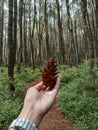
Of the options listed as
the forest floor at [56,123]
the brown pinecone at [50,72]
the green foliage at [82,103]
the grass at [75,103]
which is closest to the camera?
the brown pinecone at [50,72]

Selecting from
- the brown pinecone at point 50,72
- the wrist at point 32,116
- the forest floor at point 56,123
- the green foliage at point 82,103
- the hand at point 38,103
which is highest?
the brown pinecone at point 50,72

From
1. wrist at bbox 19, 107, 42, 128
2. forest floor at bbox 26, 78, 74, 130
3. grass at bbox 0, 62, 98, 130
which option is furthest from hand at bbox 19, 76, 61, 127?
forest floor at bbox 26, 78, 74, 130

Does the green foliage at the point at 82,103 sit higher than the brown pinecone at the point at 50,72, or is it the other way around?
the brown pinecone at the point at 50,72

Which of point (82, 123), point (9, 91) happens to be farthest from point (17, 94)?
point (82, 123)

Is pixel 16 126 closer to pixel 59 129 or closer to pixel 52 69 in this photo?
pixel 52 69

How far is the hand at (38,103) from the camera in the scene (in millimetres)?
1722

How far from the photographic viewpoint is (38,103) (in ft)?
5.99

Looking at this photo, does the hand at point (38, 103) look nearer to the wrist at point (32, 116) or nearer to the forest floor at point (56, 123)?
the wrist at point (32, 116)

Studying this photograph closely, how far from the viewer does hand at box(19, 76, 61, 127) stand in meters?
1.72

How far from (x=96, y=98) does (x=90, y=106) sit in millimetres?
808

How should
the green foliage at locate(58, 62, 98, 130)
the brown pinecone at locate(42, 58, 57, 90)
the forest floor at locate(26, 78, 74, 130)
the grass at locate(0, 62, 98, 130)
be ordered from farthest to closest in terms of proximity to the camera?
1. the forest floor at locate(26, 78, 74, 130)
2. the green foliage at locate(58, 62, 98, 130)
3. the grass at locate(0, 62, 98, 130)
4. the brown pinecone at locate(42, 58, 57, 90)

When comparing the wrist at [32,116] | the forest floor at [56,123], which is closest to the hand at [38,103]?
the wrist at [32,116]

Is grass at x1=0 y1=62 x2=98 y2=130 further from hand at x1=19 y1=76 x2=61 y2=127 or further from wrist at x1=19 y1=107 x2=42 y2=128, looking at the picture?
wrist at x1=19 y1=107 x2=42 y2=128

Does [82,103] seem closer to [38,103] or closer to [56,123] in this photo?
[56,123]
